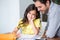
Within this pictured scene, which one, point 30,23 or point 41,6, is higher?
point 41,6

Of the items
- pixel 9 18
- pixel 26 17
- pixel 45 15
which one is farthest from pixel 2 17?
pixel 45 15

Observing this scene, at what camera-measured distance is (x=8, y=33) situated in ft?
3.19

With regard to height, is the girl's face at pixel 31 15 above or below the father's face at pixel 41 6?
below

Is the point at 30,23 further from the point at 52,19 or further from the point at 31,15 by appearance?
the point at 52,19

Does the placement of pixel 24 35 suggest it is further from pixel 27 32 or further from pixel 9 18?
pixel 9 18

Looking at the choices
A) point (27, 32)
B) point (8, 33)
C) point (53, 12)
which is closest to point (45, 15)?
point (53, 12)

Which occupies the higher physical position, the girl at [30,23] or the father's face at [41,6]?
the father's face at [41,6]

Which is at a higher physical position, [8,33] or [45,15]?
[45,15]

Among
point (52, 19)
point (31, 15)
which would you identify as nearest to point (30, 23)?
point (31, 15)

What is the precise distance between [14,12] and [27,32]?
0.17m

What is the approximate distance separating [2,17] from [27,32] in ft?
0.73

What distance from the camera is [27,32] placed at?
0.94m

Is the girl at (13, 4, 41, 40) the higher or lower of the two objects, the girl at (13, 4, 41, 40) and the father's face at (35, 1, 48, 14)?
the lower

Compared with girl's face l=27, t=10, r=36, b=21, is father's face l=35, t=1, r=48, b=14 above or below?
above
